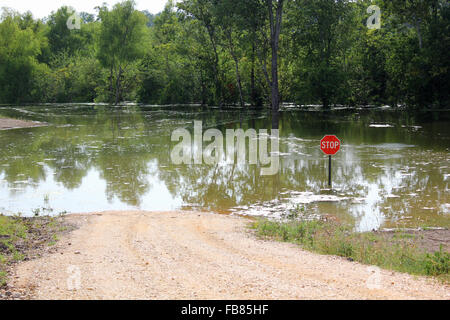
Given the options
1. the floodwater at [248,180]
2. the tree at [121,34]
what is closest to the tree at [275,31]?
the floodwater at [248,180]

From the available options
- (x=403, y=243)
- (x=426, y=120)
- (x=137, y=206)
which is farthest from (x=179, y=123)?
(x=403, y=243)

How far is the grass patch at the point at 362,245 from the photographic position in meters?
7.64

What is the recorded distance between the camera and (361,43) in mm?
53812

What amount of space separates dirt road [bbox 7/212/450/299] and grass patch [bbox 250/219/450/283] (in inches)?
16.3

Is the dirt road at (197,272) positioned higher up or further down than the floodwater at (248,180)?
further down

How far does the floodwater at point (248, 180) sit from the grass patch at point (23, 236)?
1.15 metres

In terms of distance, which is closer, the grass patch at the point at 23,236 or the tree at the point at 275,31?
the grass patch at the point at 23,236

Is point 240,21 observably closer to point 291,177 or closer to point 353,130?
point 353,130

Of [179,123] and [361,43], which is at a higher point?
[361,43]

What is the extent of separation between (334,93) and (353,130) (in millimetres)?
21715

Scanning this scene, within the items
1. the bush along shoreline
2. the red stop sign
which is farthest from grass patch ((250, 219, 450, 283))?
the red stop sign

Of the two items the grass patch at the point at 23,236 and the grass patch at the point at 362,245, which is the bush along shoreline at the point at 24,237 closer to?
the grass patch at the point at 23,236

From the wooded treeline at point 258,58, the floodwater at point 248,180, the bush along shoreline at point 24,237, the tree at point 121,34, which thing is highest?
the tree at point 121,34

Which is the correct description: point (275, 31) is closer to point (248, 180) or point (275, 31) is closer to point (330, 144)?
point (248, 180)
